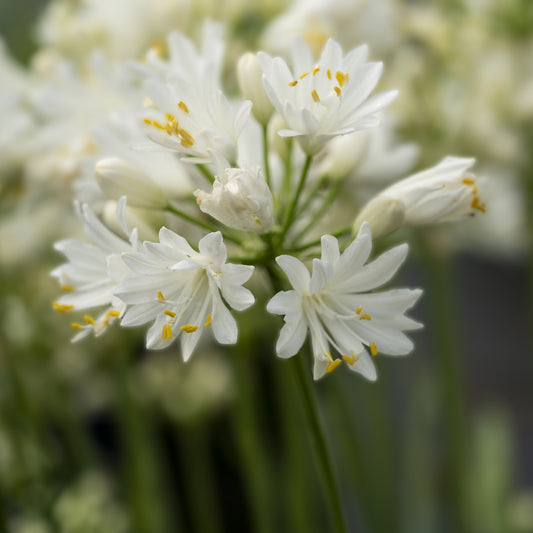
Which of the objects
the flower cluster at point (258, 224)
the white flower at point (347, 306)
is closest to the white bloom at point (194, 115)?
the flower cluster at point (258, 224)

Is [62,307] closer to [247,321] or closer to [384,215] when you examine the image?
[384,215]

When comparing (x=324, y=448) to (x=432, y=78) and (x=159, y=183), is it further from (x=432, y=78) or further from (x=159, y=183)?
(x=432, y=78)

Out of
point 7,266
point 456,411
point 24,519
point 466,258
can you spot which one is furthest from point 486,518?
point 466,258

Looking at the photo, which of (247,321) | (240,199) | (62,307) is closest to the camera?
(240,199)

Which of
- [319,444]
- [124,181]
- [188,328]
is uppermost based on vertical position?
[124,181]

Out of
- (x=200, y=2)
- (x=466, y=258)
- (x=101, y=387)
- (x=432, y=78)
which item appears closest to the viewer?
(x=200, y=2)

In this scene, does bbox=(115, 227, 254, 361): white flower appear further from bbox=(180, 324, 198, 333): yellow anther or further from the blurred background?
the blurred background

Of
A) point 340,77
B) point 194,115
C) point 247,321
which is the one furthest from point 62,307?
point 247,321

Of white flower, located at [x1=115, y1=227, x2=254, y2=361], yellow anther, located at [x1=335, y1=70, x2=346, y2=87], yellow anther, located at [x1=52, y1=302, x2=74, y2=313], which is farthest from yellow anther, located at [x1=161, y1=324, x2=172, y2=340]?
yellow anther, located at [x1=335, y1=70, x2=346, y2=87]
